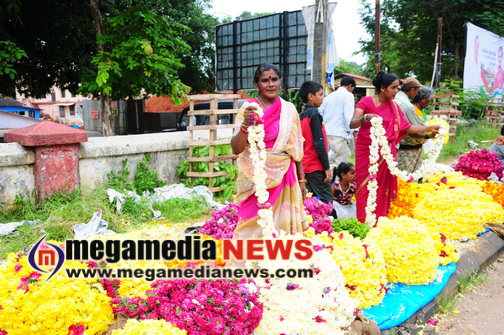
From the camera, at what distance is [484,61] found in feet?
56.8

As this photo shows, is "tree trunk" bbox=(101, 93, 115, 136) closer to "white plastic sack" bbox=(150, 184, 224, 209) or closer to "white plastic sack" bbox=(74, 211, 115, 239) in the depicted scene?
"white plastic sack" bbox=(150, 184, 224, 209)

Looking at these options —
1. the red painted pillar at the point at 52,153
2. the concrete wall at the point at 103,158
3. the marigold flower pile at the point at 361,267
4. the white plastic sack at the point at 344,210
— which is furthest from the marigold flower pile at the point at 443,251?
the red painted pillar at the point at 52,153

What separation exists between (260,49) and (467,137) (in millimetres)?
8359

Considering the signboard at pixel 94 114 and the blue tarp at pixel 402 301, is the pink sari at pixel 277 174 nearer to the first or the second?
the blue tarp at pixel 402 301

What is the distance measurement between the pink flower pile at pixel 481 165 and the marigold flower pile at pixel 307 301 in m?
4.83

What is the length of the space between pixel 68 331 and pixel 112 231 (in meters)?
2.59

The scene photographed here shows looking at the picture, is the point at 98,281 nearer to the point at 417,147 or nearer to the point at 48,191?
the point at 48,191

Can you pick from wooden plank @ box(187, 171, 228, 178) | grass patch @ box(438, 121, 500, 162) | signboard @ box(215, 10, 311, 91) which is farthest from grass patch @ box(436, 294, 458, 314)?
signboard @ box(215, 10, 311, 91)

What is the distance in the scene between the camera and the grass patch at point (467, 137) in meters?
13.2

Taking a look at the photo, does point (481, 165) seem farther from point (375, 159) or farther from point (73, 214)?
point (73, 214)

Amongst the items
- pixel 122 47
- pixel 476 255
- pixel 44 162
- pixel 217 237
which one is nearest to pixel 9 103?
pixel 122 47

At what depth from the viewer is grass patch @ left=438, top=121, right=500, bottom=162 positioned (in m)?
13.2

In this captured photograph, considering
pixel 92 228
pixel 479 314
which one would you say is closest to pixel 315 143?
pixel 479 314

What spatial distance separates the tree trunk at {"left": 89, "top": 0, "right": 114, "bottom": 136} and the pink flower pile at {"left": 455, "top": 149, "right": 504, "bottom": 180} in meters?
6.58
